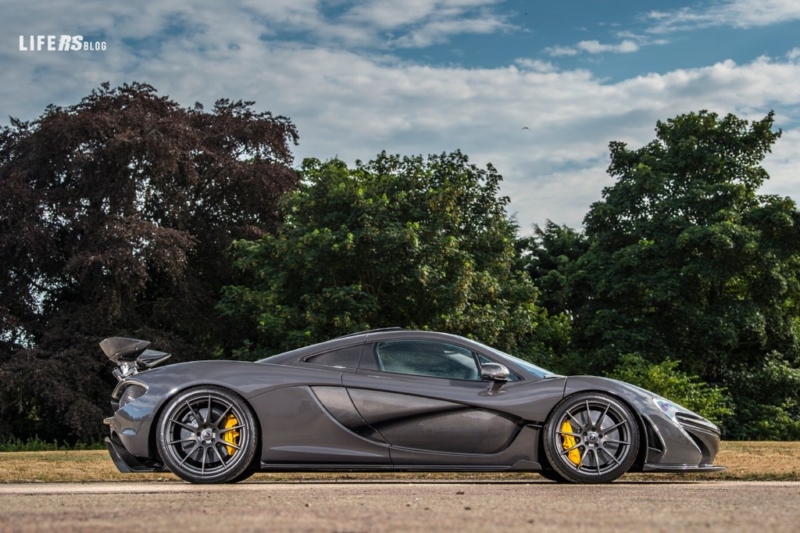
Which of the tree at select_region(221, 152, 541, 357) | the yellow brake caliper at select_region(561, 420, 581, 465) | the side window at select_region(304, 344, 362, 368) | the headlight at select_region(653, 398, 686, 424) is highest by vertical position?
the tree at select_region(221, 152, 541, 357)

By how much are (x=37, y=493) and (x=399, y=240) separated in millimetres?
17000

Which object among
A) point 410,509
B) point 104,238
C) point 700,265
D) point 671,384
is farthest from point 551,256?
point 410,509

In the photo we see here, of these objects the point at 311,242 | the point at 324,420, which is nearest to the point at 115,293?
the point at 311,242

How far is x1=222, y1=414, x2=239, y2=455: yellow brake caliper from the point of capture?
323 inches

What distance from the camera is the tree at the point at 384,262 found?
24.5 metres

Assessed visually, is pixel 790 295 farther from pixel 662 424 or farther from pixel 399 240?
pixel 662 424

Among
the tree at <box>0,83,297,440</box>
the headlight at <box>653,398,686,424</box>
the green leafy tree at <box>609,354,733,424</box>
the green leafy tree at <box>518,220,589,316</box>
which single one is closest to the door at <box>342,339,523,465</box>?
the headlight at <box>653,398,686,424</box>

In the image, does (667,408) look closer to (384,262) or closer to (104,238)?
(384,262)

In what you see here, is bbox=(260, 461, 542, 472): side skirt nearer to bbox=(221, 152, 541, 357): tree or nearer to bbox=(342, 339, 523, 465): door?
bbox=(342, 339, 523, 465): door

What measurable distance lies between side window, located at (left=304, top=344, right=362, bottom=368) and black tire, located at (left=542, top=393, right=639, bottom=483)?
1.61 m

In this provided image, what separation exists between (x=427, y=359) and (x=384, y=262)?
1638cm

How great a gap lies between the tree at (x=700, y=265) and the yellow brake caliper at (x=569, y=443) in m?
20.7

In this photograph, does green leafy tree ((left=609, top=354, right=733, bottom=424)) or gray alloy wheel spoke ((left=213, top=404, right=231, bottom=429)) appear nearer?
gray alloy wheel spoke ((left=213, top=404, right=231, bottom=429))

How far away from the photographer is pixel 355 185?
86.6ft
